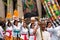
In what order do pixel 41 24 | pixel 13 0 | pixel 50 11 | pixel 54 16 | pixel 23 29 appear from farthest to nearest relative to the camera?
pixel 13 0
pixel 50 11
pixel 54 16
pixel 23 29
pixel 41 24

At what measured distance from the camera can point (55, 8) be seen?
15.8 m

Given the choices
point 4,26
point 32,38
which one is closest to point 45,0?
point 4,26

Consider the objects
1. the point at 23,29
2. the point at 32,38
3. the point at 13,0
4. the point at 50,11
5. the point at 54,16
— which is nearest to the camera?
the point at 32,38

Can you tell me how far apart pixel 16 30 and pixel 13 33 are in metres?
0.23

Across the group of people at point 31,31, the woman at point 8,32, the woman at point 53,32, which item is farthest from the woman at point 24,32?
the woman at point 53,32

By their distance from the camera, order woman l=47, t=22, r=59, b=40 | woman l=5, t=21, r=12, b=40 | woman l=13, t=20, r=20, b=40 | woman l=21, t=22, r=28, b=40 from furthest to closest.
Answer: woman l=5, t=21, r=12, b=40 < woman l=13, t=20, r=20, b=40 < woman l=21, t=22, r=28, b=40 < woman l=47, t=22, r=59, b=40

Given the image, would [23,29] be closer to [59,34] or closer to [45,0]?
[59,34]

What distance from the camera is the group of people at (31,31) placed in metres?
9.29

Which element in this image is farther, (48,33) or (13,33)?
(13,33)

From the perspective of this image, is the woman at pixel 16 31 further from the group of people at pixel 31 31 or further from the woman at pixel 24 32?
the woman at pixel 24 32

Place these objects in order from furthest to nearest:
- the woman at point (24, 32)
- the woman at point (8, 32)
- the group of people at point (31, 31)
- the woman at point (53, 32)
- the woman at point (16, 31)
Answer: the woman at point (8, 32)
the woman at point (16, 31)
the woman at point (24, 32)
the woman at point (53, 32)
the group of people at point (31, 31)

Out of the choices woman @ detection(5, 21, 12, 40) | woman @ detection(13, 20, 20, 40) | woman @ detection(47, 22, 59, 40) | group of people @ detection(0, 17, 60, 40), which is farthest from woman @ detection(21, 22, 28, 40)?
woman @ detection(47, 22, 59, 40)

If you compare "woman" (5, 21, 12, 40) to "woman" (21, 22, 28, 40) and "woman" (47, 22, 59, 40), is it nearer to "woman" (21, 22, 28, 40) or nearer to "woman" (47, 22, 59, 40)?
"woman" (21, 22, 28, 40)

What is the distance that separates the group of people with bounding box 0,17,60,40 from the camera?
9.29 metres
